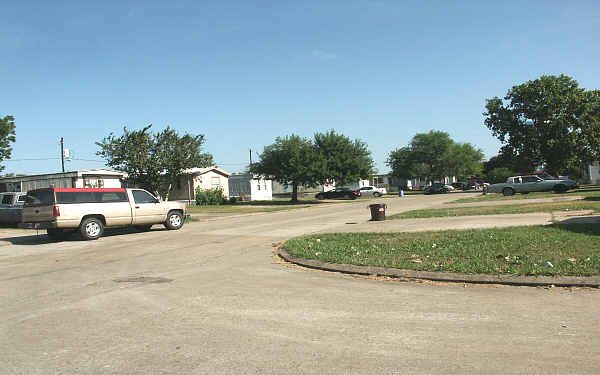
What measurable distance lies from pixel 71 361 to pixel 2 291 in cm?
443

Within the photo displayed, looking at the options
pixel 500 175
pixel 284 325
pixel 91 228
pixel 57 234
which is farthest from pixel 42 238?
pixel 500 175

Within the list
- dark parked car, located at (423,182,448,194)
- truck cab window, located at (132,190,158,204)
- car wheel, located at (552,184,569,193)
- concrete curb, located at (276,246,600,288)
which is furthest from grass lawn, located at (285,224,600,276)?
dark parked car, located at (423,182,448,194)

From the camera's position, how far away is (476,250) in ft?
29.8

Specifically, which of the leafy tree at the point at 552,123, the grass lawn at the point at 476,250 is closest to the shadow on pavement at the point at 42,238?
the grass lawn at the point at 476,250

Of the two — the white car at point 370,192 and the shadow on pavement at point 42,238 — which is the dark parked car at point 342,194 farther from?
the shadow on pavement at point 42,238

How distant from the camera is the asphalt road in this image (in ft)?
13.4

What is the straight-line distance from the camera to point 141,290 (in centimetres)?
742

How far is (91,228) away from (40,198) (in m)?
1.88

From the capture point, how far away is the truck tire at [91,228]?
15875 millimetres

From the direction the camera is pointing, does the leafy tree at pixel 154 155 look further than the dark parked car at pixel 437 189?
No

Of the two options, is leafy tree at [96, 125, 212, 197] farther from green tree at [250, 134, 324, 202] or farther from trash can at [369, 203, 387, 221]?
trash can at [369, 203, 387, 221]

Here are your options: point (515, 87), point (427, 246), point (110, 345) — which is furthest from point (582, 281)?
point (515, 87)

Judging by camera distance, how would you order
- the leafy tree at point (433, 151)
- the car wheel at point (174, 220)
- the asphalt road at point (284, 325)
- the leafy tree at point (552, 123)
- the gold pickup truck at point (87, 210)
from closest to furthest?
the asphalt road at point (284, 325), the gold pickup truck at point (87, 210), the car wheel at point (174, 220), the leafy tree at point (552, 123), the leafy tree at point (433, 151)

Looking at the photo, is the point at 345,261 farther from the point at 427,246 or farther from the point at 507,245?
the point at 507,245
